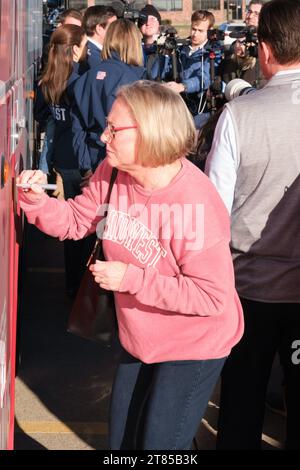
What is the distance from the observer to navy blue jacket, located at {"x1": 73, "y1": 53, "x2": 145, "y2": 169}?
5.26 metres

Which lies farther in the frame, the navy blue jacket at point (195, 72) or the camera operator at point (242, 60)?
the navy blue jacket at point (195, 72)

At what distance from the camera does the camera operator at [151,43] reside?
8.17m

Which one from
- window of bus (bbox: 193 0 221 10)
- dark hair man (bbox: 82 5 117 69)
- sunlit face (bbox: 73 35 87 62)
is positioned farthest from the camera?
window of bus (bbox: 193 0 221 10)

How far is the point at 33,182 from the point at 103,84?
106 inches

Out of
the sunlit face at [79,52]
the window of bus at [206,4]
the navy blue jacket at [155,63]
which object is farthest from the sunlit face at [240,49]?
the window of bus at [206,4]

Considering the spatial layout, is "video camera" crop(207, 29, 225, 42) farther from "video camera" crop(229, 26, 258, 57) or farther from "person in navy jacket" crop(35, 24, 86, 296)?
"person in navy jacket" crop(35, 24, 86, 296)

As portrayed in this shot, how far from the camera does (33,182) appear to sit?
8.77 feet

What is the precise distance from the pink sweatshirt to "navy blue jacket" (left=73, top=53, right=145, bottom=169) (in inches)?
105

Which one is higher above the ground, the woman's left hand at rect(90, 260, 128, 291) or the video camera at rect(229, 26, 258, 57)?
the woman's left hand at rect(90, 260, 128, 291)

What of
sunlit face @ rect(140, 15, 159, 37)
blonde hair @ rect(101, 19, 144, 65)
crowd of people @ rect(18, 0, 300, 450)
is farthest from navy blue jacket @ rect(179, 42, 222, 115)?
crowd of people @ rect(18, 0, 300, 450)

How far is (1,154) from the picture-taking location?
2.37 m

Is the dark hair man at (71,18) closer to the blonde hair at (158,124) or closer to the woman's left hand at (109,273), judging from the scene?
the blonde hair at (158,124)

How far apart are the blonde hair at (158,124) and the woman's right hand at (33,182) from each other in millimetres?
380

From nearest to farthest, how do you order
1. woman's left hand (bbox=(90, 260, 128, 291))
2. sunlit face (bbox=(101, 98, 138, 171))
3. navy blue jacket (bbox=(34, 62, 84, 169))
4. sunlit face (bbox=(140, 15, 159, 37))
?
woman's left hand (bbox=(90, 260, 128, 291)) → sunlit face (bbox=(101, 98, 138, 171)) → navy blue jacket (bbox=(34, 62, 84, 169)) → sunlit face (bbox=(140, 15, 159, 37))
